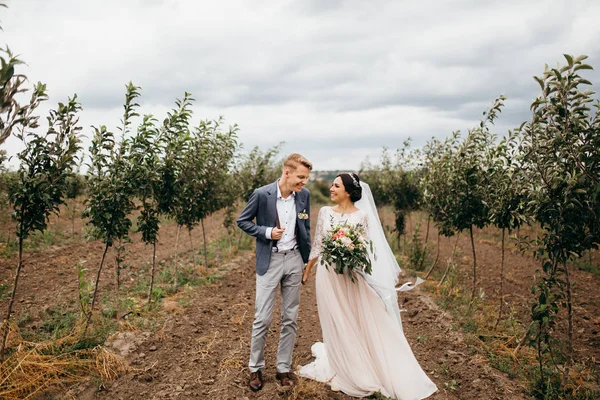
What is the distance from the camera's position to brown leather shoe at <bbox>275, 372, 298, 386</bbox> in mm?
4570

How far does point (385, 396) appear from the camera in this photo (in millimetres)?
4480

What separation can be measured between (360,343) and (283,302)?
1.09m

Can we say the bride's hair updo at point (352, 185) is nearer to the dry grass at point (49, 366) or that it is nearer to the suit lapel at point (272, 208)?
the suit lapel at point (272, 208)

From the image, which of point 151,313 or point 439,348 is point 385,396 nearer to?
point 439,348

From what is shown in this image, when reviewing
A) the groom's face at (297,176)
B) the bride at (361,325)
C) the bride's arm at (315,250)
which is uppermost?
the groom's face at (297,176)

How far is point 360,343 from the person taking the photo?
4.75 m

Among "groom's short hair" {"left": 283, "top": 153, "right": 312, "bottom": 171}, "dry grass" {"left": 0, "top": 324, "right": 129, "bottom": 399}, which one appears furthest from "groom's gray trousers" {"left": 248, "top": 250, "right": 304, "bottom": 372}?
"dry grass" {"left": 0, "top": 324, "right": 129, "bottom": 399}

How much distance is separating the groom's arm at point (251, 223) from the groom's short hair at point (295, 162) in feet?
1.81

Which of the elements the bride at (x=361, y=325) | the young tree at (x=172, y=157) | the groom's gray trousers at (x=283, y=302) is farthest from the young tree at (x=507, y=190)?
the young tree at (x=172, y=157)

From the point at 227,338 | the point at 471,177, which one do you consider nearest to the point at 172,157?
the point at 227,338

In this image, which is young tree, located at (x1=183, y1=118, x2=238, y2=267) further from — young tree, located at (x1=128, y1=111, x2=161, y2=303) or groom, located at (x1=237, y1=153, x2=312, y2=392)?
groom, located at (x1=237, y1=153, x2=312, y2=392)

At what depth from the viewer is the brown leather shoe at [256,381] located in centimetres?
457

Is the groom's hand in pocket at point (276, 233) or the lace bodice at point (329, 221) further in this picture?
the lace bodice at point (329, 221)

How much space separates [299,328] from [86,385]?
3.54 metres
